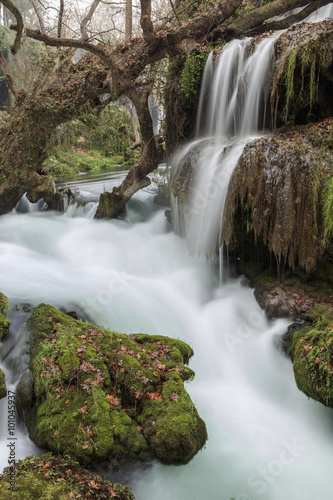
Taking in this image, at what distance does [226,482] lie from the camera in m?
3.24

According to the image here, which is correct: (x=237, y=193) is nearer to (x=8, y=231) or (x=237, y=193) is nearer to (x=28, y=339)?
(x=28, y=339)

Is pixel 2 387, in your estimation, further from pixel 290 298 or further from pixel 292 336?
pixel 290 298

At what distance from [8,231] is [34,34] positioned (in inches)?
172

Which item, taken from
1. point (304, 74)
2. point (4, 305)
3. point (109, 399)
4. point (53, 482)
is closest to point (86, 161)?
point (304, 74)

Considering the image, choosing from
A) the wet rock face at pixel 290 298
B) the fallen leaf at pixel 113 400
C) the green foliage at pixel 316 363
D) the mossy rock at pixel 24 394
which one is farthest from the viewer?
the wet rock face at pixel 290 298

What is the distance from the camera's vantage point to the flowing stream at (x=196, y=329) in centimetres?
326

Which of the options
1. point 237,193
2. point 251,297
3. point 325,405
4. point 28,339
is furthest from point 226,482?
point 237,193

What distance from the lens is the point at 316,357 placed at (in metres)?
3.91

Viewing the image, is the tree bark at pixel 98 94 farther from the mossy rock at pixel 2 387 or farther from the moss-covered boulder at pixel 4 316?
the mossy rock at pixel 2 387

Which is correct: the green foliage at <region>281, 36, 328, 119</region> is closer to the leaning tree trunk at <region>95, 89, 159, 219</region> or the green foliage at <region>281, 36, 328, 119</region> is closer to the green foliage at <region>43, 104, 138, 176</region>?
the leaning tree trunk at <region>95, 89, 159, 219</region>

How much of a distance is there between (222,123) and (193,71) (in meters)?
1.31

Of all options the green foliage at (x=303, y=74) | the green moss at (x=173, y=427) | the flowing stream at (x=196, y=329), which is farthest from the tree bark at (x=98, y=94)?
the green moss at (x=173, y=427)

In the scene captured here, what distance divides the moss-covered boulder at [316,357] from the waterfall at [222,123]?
2.31 meters

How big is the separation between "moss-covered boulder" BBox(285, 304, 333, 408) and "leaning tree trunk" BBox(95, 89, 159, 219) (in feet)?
20.5
